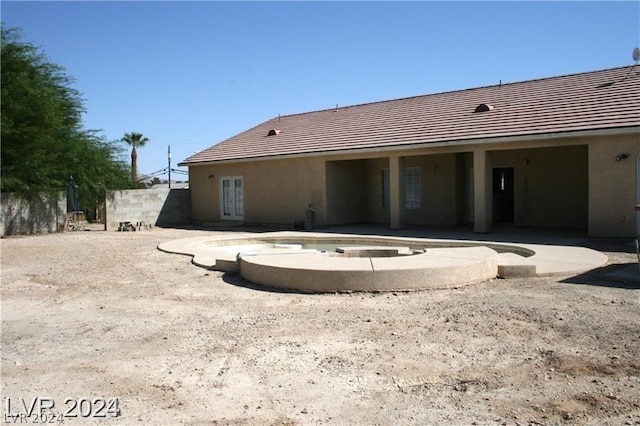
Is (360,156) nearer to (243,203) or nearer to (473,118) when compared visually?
(473,118)

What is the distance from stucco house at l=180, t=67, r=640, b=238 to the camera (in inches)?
592

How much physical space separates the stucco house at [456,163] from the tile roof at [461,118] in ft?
0.21

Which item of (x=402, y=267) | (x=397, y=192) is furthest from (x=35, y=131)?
(x=402, y=267)

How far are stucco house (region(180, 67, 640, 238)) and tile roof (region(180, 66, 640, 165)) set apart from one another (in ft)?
0.21

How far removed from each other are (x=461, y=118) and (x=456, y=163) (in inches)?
69.1

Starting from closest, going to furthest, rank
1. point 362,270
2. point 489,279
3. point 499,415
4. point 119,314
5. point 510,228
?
point 499,415 → point 119,314 → point 362,270 → point 489,279 → point 510,228

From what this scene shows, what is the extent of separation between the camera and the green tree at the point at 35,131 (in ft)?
68.3

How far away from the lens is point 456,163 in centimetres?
2036

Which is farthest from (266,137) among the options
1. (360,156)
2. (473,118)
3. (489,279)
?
(489,279)

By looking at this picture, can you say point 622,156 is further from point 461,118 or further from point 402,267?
point 402,267

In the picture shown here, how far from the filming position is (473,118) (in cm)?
1895

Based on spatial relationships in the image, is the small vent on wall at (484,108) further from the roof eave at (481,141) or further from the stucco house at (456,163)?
the roof eave at (481,141)

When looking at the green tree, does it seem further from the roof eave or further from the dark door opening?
the dark door opening

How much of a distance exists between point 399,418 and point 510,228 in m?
15.6
